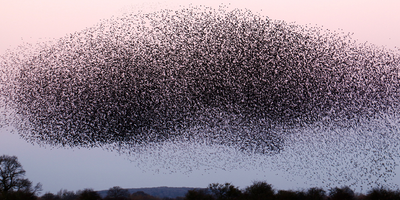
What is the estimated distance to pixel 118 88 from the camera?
29.1m

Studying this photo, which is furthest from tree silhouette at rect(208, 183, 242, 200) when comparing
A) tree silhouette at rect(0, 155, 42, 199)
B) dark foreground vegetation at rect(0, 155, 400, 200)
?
tree silhouette at rect(0, 155, 42, 199)

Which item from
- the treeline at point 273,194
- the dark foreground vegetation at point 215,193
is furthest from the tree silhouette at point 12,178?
the treeline at point 273,194

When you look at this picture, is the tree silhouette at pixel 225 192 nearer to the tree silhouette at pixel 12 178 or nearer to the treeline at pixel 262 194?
the treeline at pixel 262 194

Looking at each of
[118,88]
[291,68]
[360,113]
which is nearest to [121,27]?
[118,88]

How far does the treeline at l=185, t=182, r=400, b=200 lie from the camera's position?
31984 mm

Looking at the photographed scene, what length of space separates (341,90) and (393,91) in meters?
3.48

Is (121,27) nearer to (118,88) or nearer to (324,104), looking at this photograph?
(118,88)

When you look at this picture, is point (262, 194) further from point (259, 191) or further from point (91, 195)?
point (91, 195)

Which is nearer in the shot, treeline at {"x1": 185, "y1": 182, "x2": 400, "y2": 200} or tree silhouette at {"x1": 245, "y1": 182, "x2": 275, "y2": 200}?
treeline at {"x1": 185, "y1": 182, "x2": 400, "y2": 200}

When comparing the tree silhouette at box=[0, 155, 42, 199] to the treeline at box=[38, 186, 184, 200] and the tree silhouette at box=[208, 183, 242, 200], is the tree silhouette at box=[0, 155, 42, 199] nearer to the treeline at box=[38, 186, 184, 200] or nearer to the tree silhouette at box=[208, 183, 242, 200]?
the treeline at box=[38, 186, 184, 200]

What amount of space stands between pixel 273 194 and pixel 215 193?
5.79 meters

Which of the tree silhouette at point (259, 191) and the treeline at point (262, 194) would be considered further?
the tree silhouette at point (259, 191)

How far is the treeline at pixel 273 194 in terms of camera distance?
1259 inches

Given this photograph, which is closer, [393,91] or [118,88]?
[393,91]
